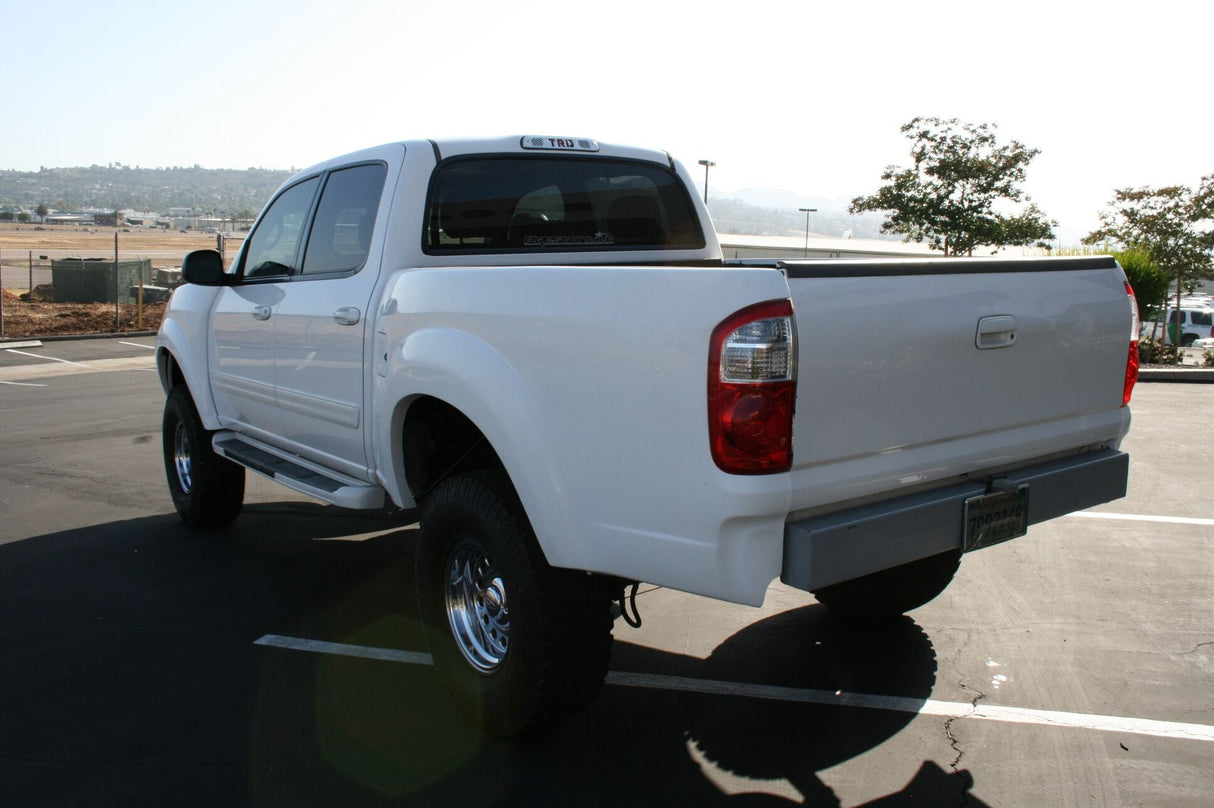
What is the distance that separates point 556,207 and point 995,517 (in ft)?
8.20

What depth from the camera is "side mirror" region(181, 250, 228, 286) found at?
5.50 metres

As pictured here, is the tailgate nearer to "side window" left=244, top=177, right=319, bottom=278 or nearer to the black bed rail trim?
the black bed rail trim

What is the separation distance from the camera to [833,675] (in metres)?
4.15

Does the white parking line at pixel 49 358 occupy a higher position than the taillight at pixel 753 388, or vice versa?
the taillight at pixel 753 388

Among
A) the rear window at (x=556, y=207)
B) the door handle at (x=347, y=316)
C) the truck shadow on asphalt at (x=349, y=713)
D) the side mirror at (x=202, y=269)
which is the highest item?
the rear window at (x=556, y=207)

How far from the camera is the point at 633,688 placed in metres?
4.05

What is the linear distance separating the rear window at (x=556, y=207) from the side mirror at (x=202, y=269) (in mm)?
1719

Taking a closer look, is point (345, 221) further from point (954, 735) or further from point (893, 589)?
point (954, 735)

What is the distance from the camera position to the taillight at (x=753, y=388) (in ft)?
8.94

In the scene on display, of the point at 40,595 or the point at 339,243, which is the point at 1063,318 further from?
the point at 40,595

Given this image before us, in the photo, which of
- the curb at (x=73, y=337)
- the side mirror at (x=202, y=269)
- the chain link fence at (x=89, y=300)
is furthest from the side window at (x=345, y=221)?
the curb at (x=73, y=337)

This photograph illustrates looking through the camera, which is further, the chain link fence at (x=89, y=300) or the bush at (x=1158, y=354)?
the chain link fence at (x=89, y=300)

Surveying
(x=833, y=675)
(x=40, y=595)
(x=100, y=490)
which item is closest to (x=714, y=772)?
(x=833, y=675)

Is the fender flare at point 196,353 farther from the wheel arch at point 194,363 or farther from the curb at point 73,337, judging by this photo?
the curb at point 73,337
